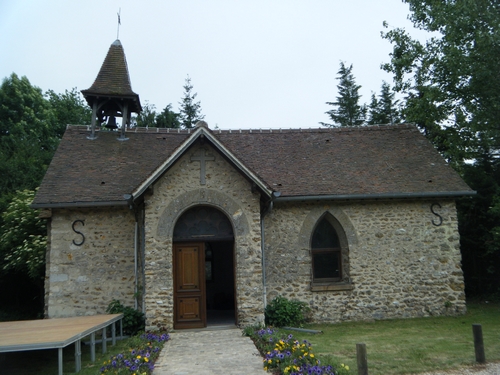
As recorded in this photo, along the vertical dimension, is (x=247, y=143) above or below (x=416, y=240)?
above

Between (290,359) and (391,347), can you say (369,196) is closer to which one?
(391,347)

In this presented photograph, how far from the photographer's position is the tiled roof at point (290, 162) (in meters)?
13.2

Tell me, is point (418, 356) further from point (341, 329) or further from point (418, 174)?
point (418, 174)

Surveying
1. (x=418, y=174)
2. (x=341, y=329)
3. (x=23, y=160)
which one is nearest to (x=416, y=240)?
(x=418, y=174)

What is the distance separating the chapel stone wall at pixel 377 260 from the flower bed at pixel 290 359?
3625 millimetres

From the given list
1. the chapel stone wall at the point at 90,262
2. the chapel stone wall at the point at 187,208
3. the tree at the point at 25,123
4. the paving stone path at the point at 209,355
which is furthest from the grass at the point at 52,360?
the tree at the point at 25,123

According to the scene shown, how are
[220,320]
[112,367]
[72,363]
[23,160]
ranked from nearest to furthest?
[112,367] < [72,363] < [220,320] < [23,160]

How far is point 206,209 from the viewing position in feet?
40.2

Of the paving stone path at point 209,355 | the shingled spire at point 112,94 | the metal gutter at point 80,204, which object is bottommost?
the paving stone path at point 209,355

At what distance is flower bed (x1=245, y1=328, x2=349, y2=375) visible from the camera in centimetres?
674

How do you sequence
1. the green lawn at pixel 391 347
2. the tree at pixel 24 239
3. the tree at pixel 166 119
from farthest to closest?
1. the tree at pixel 166 119
2. the tree at pixel 24 239
3. the green lawn at pixel 391 347

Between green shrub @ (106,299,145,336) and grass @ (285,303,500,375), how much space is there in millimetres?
3953

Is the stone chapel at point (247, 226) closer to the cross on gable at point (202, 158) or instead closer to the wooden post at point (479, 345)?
the cross on gable at point (202, 158)

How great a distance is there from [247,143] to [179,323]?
6740 millimetres
